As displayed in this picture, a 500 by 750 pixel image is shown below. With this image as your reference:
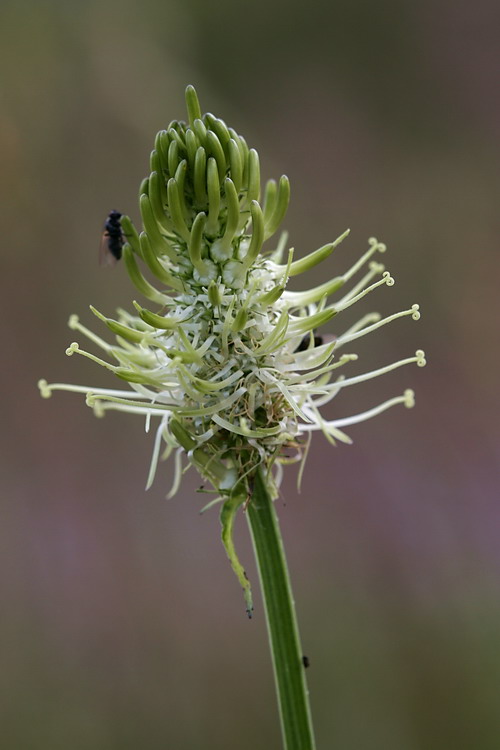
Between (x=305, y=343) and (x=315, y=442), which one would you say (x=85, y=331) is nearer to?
(x=305, y=343)

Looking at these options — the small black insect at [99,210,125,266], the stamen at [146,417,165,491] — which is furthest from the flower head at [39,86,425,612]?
the small black insect at [99,210,125,266]

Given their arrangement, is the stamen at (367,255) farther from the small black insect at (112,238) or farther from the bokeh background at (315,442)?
the bokeh background at (315,442)

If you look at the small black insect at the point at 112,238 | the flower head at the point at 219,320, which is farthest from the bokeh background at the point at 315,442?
the flower head at the point at 219,320

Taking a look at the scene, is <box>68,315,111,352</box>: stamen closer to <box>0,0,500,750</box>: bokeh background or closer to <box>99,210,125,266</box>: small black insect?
<box>99,210,125,266</box>: small black insect

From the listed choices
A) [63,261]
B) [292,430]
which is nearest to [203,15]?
[63,261]

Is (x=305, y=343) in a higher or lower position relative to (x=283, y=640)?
higher

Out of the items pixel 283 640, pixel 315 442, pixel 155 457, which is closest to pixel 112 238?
pixel 155 457
